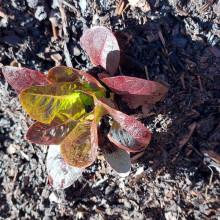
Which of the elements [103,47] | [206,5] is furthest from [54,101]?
[206,5]

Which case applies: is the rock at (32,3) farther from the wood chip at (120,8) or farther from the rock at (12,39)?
the wood chip at (120,8)

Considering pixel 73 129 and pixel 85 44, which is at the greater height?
pixel 85 44

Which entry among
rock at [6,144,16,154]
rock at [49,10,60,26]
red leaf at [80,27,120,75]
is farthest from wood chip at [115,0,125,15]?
rock at [6,144,16,154]

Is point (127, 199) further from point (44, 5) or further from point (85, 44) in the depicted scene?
point (44, 5)

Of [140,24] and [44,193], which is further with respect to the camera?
[44,193]

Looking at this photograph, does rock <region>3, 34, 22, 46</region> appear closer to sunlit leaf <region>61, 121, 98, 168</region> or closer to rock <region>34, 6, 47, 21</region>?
rock <region>34, 6, 47, 21</region>

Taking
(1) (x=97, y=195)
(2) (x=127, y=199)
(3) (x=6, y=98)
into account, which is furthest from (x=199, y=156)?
(3) (x=6, y=98)

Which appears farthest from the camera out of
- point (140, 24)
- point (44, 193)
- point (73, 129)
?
point (44, 193)
